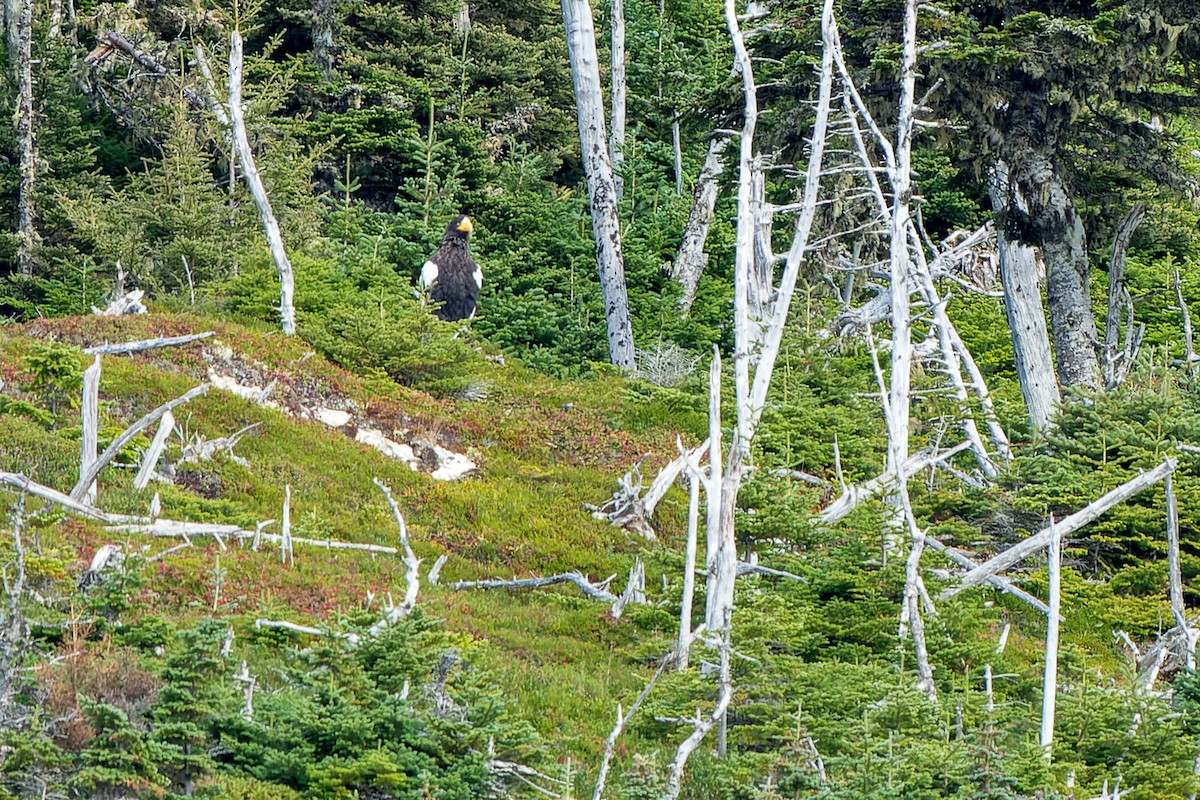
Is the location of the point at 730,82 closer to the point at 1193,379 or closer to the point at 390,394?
the point at 390,394

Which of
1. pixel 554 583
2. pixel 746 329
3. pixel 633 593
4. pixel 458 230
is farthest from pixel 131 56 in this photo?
pixel 633 593

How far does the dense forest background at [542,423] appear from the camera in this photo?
25.8ft

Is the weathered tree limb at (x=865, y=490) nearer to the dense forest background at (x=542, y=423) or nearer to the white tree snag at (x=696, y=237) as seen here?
the dense forest background at (x=542, y=423)

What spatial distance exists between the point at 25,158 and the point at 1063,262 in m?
15.4

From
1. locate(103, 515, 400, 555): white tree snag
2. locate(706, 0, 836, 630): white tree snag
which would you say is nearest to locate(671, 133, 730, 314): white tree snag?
locate(706, 0, 836, 630): white tree snag

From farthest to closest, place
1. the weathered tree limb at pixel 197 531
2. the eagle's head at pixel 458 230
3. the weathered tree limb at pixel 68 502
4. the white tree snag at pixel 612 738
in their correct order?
1. the eagle's head at pixel 458 230
2. the weathered tree limb at pixel 197 531
3. the weathered tree limb at pixel 68 502
4. the white tree snag at pixel 612 738

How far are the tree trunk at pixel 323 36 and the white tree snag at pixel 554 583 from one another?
628 inches

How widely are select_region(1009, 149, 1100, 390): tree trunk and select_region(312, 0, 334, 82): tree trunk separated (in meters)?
14.7

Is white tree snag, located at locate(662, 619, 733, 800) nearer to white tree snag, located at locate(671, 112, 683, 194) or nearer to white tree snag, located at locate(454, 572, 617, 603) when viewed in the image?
white tree snag, located at locate(454, 572, 617, 603)

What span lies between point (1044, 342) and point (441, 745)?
30.7 ft

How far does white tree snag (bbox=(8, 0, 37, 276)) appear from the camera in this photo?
2173cm

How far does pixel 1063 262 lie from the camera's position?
14.7 meters

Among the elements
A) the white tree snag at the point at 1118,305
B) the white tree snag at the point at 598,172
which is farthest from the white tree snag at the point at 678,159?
the white tree snag at the point at 1118,305

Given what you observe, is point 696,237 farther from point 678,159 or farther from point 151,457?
point 151,457
